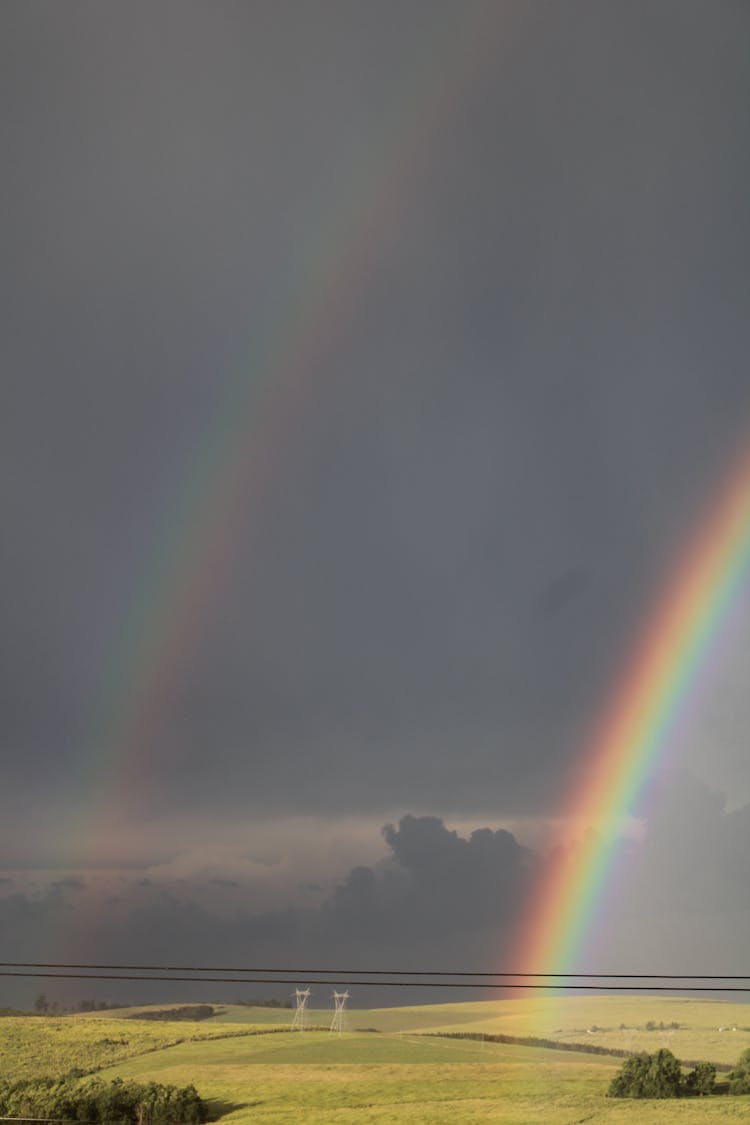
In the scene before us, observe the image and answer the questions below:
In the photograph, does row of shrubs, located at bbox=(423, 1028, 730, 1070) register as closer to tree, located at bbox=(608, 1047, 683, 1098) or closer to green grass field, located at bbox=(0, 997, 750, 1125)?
green grass field, located at bbox=(0, 997, 750, 1125)

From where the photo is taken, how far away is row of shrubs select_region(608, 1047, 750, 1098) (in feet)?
247

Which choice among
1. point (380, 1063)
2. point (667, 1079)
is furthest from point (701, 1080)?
point (380, 1063)

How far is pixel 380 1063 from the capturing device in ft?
319

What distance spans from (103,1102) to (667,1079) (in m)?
40.8

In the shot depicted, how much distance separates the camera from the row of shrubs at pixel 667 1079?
247ft

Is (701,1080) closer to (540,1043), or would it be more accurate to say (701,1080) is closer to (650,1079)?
(650,1079)

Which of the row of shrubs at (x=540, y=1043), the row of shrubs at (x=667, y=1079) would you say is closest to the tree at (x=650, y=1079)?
the row of shrubs at (x=667, y=1079)

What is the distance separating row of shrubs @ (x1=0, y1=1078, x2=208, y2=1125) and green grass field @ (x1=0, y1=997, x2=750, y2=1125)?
381 centimetres

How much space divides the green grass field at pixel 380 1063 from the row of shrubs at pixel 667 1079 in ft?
6.55

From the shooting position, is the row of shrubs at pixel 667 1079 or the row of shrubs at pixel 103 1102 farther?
the row of shrubs at pixel 667 1079

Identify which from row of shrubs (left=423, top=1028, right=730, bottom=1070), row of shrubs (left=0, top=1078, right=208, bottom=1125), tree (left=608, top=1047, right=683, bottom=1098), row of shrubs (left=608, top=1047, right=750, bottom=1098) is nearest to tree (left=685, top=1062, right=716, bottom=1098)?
row of shrubs (left=608, top=1047, right=750, bottom=1098)

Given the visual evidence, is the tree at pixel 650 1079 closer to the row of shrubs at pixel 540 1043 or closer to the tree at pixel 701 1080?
the tree at pixel 701 1080

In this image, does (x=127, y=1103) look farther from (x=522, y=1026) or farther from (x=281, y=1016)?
(x=522, y=1026)

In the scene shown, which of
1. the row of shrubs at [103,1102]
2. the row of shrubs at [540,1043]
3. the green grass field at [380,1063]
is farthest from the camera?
the row of shrubs at [540,1043]
